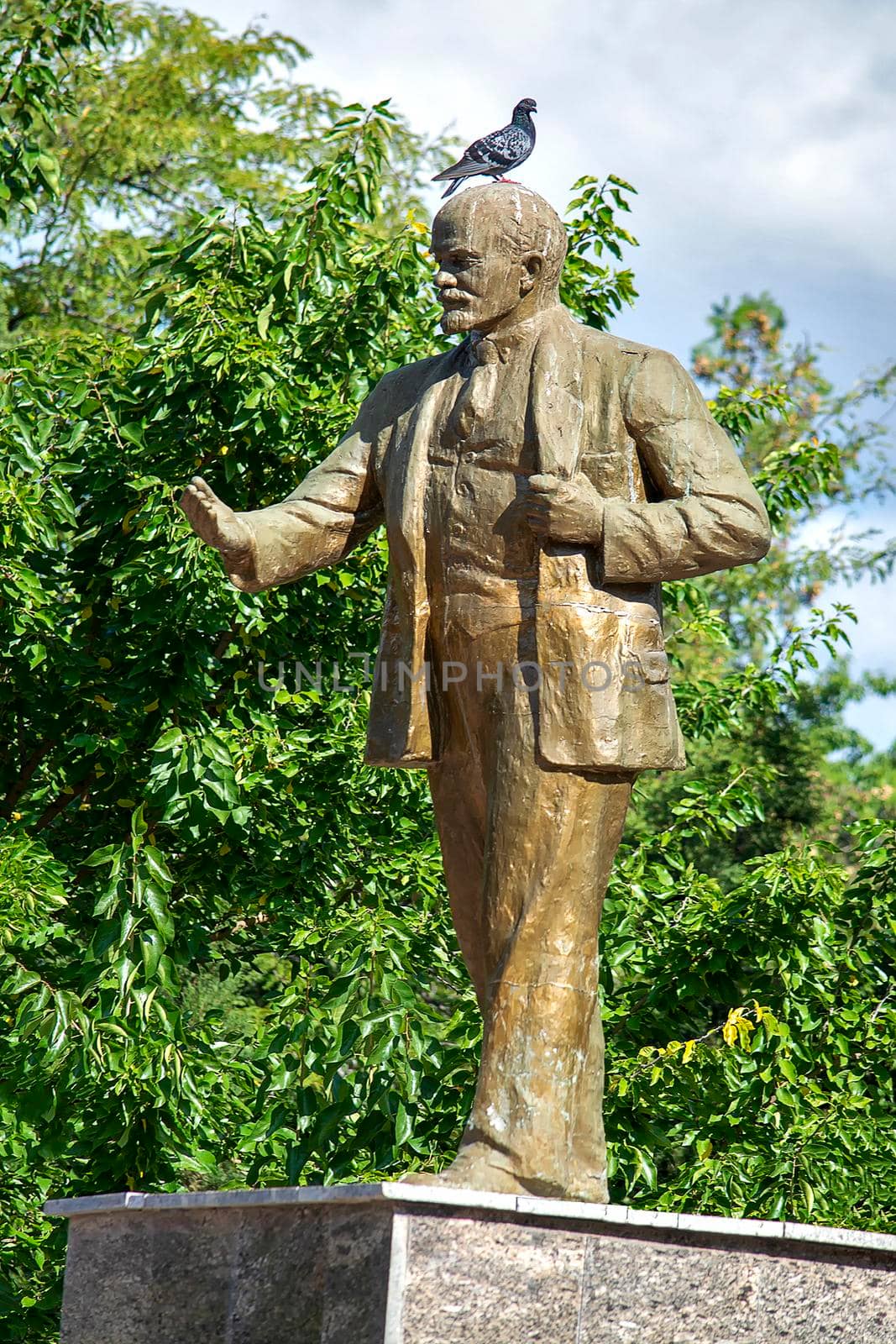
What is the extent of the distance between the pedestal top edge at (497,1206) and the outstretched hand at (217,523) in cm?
164

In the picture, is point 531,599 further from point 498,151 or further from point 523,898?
point 498,151

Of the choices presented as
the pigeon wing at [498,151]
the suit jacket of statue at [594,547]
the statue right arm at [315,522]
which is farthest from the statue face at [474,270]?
the statue right arm at [315,522]

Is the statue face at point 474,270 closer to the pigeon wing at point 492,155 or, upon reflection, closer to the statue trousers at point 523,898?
the pigeon wing at point 492,155

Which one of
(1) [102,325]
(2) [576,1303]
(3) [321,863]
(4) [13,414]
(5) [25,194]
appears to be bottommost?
(2) [576,1303]

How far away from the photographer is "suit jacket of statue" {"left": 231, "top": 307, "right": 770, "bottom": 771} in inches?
195

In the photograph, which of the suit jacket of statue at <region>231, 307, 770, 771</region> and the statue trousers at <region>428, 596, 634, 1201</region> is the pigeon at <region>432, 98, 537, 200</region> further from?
the statue trousers at <region>428, 596, 634, 1201</region>

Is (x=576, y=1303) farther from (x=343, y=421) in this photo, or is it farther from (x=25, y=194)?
(x=25, y=194)

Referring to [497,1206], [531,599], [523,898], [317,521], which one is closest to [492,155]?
[317,521]

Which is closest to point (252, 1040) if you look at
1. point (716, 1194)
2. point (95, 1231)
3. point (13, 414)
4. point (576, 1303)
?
point (716, 1194)

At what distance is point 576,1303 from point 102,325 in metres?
12.3

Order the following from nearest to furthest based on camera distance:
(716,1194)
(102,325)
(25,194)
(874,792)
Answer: (716,1194), (25,194), (102,325), (874,792)

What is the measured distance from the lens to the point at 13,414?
332 inches

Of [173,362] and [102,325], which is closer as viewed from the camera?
[173,362]

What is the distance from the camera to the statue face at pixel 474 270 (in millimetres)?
5199
